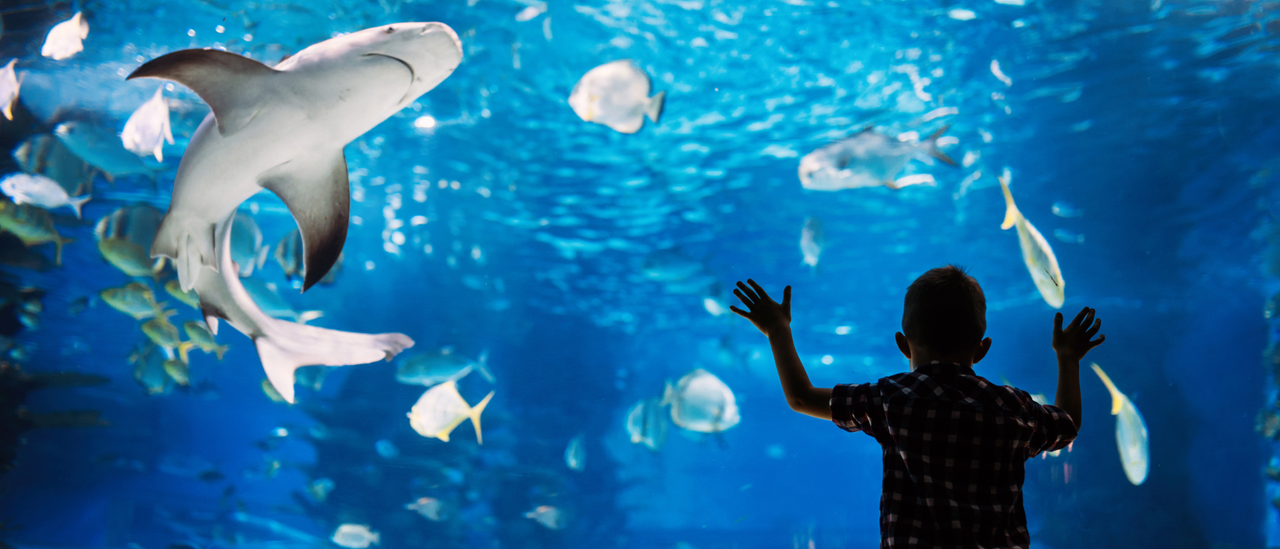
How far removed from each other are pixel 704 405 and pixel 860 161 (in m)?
4.03

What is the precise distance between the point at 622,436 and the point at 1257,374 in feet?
57.1

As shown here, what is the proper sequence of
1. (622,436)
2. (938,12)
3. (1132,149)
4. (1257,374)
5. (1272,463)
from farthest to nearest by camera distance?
1. (622,436)
2. (1257,374)
3. (1272,463)
4. (1132,149)
5. (938,12)

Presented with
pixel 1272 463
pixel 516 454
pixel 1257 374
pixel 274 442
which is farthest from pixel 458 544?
pixel 1257 374

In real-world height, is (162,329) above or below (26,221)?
below

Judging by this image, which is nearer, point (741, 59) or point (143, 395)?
point (741, 59)

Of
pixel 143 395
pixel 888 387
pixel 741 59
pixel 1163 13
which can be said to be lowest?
pixel 888 387

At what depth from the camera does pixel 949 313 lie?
1637 mm

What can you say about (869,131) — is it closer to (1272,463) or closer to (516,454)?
(516,454)

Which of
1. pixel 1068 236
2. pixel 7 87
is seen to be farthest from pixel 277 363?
pixel 1068 236

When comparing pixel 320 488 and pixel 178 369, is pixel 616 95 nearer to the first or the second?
pixel 178 369

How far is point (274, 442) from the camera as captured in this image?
15.4 meters

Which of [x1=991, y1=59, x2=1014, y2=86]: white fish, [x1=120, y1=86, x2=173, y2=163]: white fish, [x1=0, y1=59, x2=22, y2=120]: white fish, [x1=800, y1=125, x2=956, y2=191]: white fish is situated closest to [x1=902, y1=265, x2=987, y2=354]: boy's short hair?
[x1=800, y1=125, x2=956, y2=191]: white fish

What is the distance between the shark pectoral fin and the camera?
2.57m

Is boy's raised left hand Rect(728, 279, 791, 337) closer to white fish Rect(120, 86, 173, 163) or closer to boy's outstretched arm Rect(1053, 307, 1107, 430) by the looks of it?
boy's outstretched arm Rect(1053, 307, 1107, 430)
